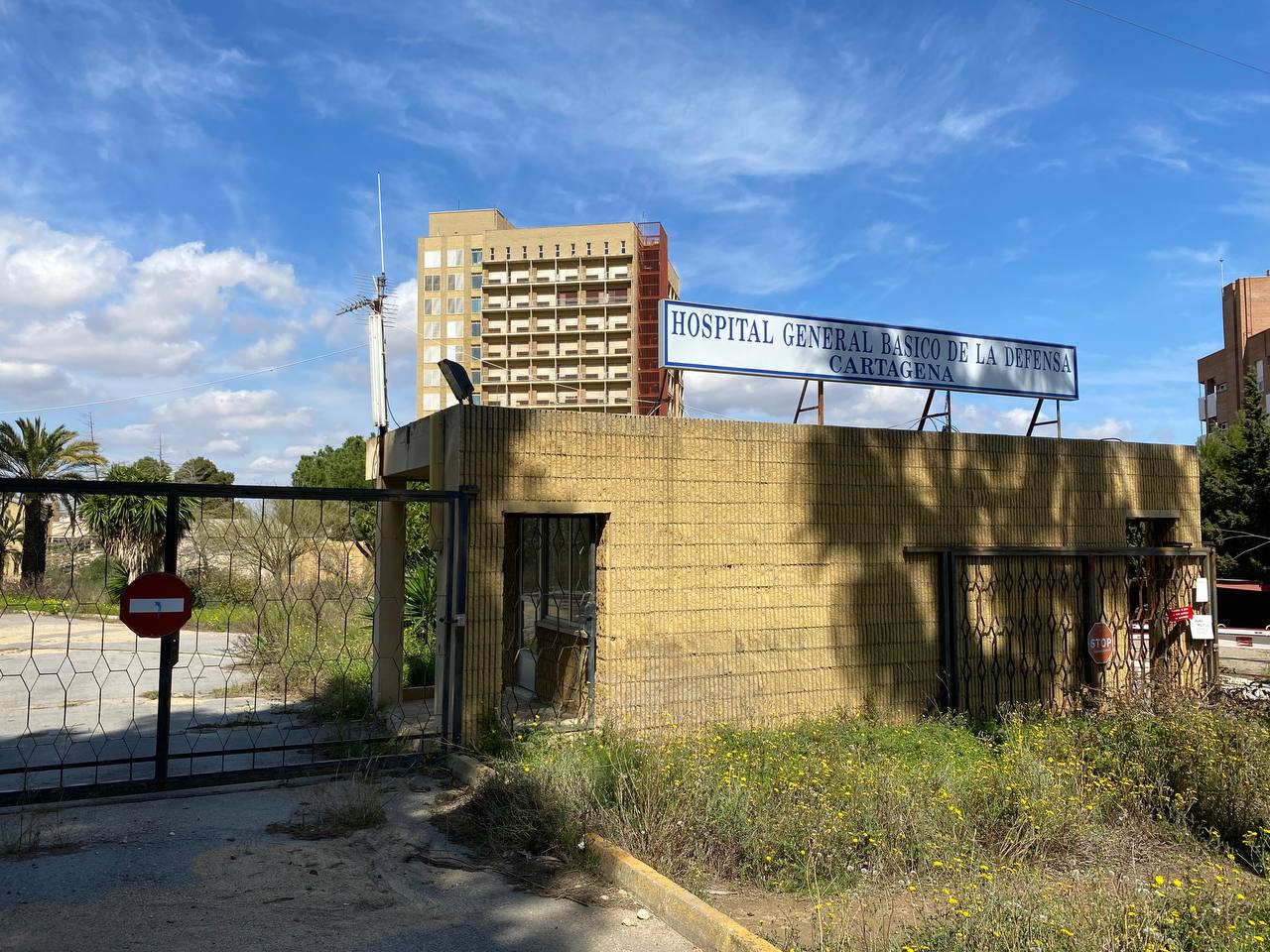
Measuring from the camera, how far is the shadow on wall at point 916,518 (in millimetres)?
9977

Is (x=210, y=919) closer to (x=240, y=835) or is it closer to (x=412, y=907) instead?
(x=412, y=907)

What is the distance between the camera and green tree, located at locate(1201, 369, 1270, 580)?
2873 centimetres

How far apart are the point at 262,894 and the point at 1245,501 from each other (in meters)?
32.4

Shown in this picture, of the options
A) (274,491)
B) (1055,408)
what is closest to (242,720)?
(274,491)

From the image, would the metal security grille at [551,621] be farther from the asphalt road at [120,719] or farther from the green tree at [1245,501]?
the green tree at [1245,501]

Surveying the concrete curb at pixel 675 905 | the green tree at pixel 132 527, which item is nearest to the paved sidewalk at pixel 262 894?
the concrete curb at pixel 675 905

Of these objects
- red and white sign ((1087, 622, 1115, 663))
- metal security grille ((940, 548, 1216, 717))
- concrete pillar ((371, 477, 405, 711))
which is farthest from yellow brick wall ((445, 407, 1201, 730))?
concrete pillar ((371, 477, 405, 711))

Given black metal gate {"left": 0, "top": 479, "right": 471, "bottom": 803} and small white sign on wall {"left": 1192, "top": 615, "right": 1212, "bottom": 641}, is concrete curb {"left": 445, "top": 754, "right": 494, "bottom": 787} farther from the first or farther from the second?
small white sign on wall {"left": 1192, "top": 615, "right": 1212, "bottom": 641}

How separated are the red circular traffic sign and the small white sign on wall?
11.8 m

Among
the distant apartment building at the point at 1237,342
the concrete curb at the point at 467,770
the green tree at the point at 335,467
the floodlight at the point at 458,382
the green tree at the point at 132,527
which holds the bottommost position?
the concrete curb at the point at 467,770

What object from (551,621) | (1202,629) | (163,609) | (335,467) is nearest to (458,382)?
(551,621)

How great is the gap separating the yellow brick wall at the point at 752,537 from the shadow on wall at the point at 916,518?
0.02 meters

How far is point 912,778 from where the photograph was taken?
656cm

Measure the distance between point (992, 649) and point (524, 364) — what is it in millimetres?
83625
